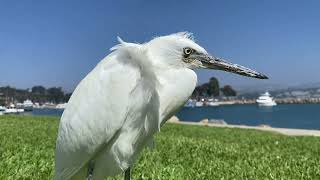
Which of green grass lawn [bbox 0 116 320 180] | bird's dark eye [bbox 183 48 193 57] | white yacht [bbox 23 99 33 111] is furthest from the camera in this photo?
white yacht [bbox 23 99 33 111]

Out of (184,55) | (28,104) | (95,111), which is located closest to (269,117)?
(28,104)

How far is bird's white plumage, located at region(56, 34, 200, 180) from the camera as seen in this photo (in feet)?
13.6

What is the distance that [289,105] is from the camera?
19688 cm

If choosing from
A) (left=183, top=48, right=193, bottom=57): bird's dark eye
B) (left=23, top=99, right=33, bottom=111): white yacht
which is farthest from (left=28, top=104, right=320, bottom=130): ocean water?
(left=183, top=48, right=193, bottom=57): bird's dark eye

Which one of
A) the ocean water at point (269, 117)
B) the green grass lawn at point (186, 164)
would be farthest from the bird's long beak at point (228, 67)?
the ocean water at point (269, 117)

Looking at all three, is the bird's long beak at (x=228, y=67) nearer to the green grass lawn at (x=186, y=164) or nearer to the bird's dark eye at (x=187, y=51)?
the bird's dark eye at (x=187, y=51)

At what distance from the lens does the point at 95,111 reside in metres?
4.26

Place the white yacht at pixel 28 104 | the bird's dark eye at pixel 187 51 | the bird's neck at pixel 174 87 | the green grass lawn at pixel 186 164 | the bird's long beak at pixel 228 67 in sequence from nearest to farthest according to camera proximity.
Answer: the bird's neck at pixel 174 87 < the bird's dark eye at pixel 187 51 < the bird's long beak at pixel 228 67 < the green grass lawn at pixel 186 164 < the white yacht at pixel 28 104

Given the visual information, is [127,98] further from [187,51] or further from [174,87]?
[187,51]

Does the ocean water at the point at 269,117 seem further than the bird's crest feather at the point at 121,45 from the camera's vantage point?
Yes

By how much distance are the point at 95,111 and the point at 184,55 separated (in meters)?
0.87

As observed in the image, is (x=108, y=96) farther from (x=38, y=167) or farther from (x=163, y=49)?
(x=38, y=167)

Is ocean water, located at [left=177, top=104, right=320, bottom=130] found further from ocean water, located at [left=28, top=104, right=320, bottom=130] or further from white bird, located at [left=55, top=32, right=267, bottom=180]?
white bird, located at [left=55, top=32, right=267, bottom=180]

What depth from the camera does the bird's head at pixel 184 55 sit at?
415 centimetres
